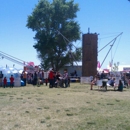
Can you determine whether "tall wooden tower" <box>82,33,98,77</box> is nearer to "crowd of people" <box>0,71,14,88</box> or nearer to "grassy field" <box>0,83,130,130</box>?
"crowd of people" <box>0,71,14,88</box>

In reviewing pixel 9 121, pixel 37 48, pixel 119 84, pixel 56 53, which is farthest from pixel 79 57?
pixel 9 121

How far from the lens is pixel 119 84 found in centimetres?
2072

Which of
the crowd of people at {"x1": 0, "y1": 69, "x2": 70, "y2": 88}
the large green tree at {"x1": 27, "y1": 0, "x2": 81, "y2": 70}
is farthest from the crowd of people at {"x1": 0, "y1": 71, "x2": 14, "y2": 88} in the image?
the large green tree at {"x1": 27, "y1": 0, "x2": 81, "y2": 70}

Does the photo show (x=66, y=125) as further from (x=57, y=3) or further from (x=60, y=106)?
(x=57, y=3)

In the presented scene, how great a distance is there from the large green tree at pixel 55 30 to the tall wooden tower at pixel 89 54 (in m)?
13.4

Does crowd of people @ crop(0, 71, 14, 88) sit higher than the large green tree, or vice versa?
the large green tree

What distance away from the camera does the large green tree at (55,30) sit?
4622 cm

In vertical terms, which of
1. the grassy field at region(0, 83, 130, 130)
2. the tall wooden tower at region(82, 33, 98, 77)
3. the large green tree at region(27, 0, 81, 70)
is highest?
the large green tree at region(27, 0, 81, 70)

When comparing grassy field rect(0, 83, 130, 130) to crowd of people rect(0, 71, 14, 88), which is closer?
grassy field rect(0, 83, 130, 130)

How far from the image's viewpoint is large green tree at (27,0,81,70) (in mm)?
46219

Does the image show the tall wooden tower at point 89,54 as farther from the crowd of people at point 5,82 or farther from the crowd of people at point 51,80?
the crowd of people at point 5,82

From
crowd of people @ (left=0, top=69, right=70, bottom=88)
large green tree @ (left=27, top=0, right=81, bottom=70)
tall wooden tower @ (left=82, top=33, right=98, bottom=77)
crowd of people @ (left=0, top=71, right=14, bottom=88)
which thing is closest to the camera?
crowd of people @ (left=0, top=69, right=70, bottom=88)

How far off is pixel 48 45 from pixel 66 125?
124ft

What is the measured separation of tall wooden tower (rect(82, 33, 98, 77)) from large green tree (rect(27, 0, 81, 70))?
13.4 meters
